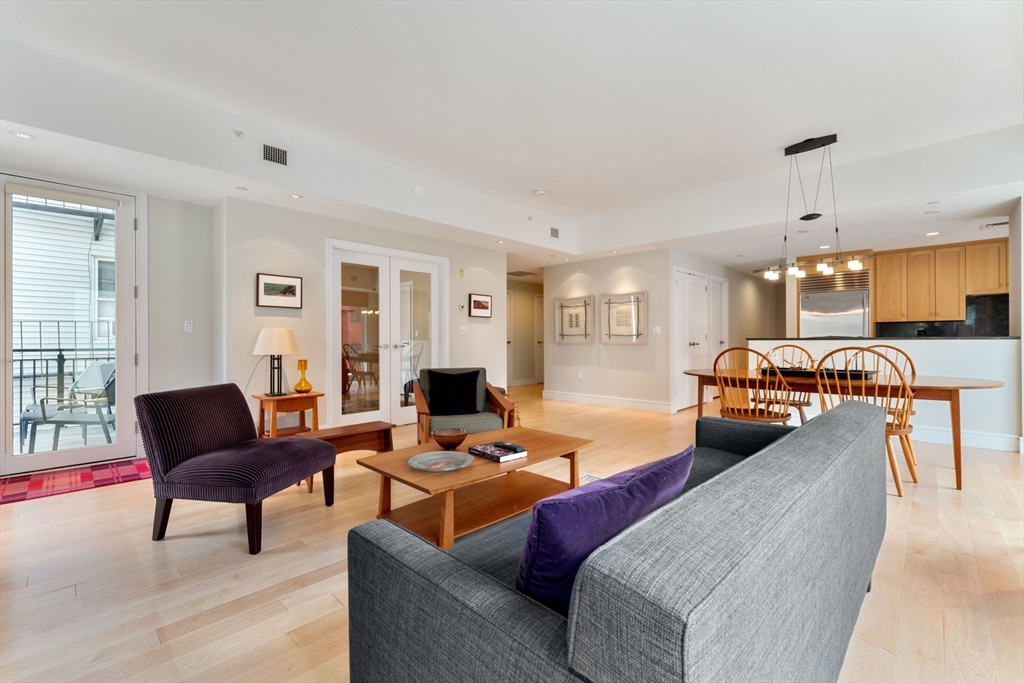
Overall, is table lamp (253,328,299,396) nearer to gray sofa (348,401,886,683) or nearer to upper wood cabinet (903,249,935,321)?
gray sofa (348,401,886,683)

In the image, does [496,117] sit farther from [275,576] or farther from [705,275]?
[705,275]

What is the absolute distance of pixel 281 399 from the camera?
3887 mm

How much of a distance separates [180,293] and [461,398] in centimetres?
260

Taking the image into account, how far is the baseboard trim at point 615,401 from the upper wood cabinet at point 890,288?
3371 millimetres

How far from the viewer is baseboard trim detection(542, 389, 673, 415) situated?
20.7 feet

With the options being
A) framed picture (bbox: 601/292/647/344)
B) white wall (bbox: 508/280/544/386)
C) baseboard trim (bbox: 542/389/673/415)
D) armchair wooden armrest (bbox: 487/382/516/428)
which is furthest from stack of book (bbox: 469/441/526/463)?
white wall (bbox: 508/280/544/386)

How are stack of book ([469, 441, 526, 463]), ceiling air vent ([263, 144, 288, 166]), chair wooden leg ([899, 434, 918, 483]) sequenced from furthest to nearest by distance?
1. ceiling air vent ([263, 144, 288, 166])
2. chair wooden leg ([899, 434, 918, 483])
3. stack of book ([469, 441, 526, 463])

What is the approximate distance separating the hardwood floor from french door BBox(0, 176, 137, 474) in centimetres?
86

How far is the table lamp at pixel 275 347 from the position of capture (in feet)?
12.7

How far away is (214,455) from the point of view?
2389 millimetres

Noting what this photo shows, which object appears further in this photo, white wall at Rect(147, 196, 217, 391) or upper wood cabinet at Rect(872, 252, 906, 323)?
upper wood cabinet at Rect(872, 252, 906, 323)

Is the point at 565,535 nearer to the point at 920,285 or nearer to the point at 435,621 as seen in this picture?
the point at 435,621

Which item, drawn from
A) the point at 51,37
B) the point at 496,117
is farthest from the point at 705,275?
the point at 51,37

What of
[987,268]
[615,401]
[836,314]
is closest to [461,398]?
[615,401]
